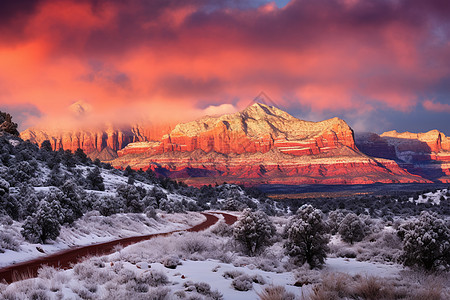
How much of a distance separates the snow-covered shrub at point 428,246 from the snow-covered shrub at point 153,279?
44.9 ft

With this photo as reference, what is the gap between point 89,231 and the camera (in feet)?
98.5

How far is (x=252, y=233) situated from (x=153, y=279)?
546 inches

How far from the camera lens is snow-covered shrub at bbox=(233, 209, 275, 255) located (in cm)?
2403

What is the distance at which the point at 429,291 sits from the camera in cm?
969

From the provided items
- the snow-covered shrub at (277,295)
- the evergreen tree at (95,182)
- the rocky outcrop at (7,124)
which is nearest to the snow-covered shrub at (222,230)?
the snow-covered shrub at (277,295)

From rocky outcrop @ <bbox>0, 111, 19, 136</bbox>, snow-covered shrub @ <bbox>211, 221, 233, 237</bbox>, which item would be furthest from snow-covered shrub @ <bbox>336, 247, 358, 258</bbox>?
rocky outcrop @ <bbox>0, 111, 19, 136</bbox>

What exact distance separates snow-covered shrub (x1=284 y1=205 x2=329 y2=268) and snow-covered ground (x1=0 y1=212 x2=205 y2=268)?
1550 centimetres

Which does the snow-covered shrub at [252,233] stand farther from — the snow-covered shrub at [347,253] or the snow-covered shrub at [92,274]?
the snow-covered shrub at [92,274]

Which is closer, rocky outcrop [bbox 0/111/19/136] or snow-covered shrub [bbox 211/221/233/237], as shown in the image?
snow-covered shrub [bbox 211/221/233/237]

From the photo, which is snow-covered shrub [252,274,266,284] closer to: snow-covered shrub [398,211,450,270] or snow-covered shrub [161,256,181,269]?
snow-covered shrub [161,256,181,269]

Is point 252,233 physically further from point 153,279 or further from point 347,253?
point 153,279

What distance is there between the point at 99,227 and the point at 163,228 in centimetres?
1271

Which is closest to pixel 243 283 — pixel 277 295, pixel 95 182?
pixel 277 295

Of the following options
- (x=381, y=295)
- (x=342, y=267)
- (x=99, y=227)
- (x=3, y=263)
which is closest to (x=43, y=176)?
(x=99, y=227)
